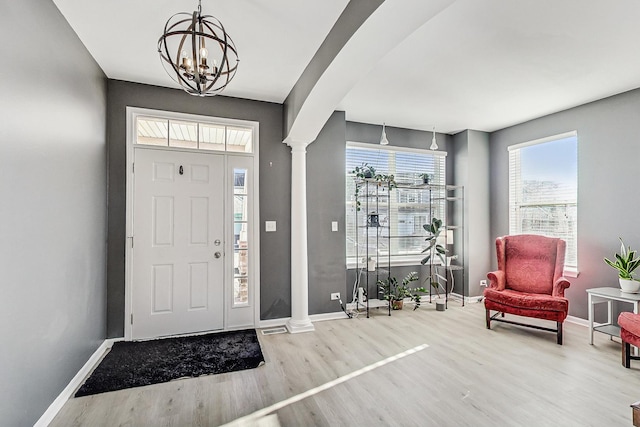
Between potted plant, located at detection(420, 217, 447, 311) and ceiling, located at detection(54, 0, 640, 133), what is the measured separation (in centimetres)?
A: 171

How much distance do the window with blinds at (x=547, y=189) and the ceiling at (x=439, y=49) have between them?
0.66 metres

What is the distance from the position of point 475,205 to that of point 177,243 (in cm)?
441

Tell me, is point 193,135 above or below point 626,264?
above

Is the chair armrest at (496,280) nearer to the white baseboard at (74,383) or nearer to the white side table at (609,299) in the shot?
the white side table at (609,299)

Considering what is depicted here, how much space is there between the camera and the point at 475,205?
5281 millimetres

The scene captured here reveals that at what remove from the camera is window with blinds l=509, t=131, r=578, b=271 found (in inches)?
169

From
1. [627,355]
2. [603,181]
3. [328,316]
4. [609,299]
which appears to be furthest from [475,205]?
[328,316]

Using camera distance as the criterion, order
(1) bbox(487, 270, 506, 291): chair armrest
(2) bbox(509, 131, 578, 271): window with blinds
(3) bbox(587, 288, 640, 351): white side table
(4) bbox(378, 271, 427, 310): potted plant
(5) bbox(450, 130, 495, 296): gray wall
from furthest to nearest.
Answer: (5) bbox(450, 130, 495, 296): gray wall
(4) bbox(378, 271, 427, 310): potted plant
(2) bbox(509, 131, 578, 271): window with blinds
(1) bbox(487, 270, 506, 291): chair armrest
(3) bbox(587, 288, 640, 351): white side table

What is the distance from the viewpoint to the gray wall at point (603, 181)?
12.0ft

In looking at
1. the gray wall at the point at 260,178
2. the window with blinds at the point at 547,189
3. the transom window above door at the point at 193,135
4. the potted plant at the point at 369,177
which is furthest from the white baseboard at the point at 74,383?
the window with blinds at the point at 547,189

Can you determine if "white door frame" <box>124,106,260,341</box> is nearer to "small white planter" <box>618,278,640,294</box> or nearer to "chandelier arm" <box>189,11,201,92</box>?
"chandelier arm" <box>189,11,201,92</box>

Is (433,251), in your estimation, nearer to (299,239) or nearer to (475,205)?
(475,205)

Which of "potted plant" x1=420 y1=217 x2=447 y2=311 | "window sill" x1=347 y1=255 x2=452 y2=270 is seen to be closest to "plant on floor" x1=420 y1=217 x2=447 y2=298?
"potted plant" x1=420 y1=217 x2=447 y2=311

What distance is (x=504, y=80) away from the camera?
3.40 meters
